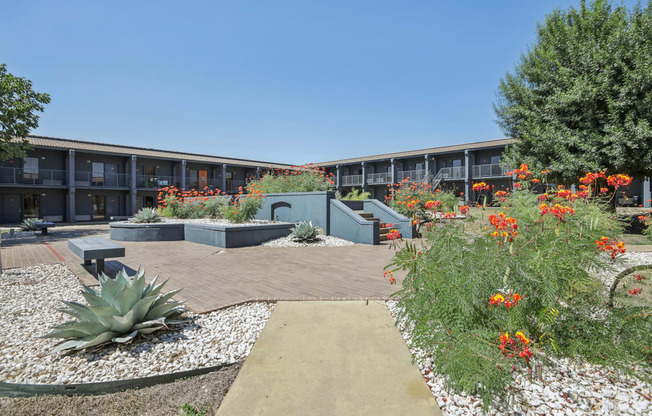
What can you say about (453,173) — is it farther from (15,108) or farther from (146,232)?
(15,108)

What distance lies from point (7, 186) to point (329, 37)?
914 inches

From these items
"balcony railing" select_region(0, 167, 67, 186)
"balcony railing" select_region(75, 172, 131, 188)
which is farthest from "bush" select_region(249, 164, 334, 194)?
"balcony railing" select_region(0, 167, 67, 186)

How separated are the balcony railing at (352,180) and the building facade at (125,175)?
99 centimetres

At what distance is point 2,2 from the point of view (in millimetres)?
7531

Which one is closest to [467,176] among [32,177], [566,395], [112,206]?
[566,395]

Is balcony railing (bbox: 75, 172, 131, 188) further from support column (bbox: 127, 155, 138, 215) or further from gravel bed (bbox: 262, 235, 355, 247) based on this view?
gravel bed (bbox: 262, 235, 355, 247)

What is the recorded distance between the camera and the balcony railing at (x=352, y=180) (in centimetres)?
3176

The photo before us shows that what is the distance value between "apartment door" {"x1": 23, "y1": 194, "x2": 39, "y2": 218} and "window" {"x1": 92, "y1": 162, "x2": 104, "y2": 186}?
355 centimetres

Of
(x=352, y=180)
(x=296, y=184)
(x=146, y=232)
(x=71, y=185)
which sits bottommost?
(x=146, y=232)

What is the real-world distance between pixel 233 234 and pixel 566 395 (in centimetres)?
825

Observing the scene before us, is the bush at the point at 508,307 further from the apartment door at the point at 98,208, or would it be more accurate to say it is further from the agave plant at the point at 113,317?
the apartment door at the point at 98,208

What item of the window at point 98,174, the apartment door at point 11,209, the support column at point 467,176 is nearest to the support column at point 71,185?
the window at point 98,174

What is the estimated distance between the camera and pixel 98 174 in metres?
23.5

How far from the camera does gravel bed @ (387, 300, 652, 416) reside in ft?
6.50
